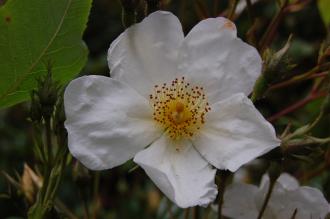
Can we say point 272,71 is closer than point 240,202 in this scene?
Yes

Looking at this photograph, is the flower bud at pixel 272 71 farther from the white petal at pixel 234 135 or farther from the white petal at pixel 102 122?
the white petal at pixel 102 122

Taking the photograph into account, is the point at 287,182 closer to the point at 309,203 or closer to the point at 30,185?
the point at 309,203

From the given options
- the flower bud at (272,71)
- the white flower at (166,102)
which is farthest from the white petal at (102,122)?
the flower bud at (272,71)

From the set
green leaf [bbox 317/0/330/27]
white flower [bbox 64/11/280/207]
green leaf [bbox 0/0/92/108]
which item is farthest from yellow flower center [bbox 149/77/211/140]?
green leaf [bbox 317/0/330/27]

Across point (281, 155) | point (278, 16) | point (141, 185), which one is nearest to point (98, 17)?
point (141, 185)

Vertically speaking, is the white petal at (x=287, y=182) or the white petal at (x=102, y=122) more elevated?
the white petal at (x=102, y=122)

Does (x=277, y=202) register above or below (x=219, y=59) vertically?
below

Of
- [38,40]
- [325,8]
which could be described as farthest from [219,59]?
[325,8]
